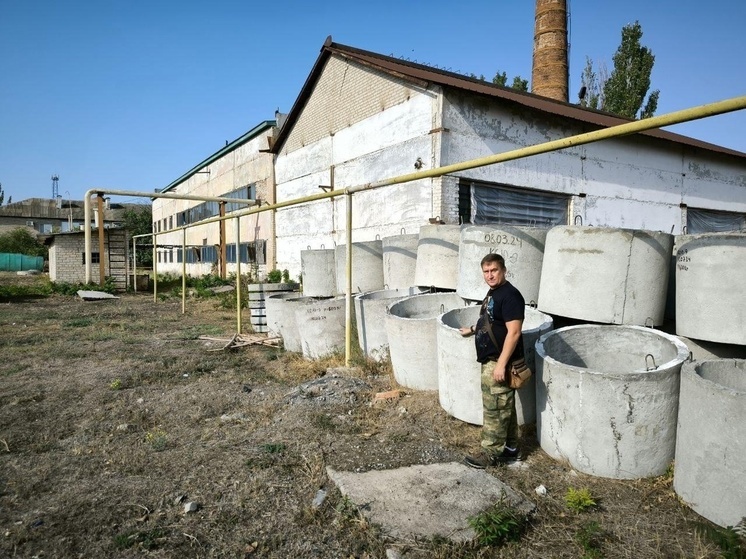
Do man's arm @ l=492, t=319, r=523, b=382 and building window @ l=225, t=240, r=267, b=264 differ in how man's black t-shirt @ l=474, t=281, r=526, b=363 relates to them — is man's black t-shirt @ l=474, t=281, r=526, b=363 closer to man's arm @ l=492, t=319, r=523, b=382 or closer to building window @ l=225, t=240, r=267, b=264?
man's arm @ l=492, t=319, r=523, b=382

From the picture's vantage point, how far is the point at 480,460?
314 centimetres

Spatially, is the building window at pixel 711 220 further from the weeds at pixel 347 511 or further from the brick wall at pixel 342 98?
the weeds at pixel 347 511

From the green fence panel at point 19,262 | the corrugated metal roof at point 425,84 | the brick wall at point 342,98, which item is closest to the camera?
the corrugated metal roof at point 425,84

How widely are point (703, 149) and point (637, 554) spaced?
1502 centimetres

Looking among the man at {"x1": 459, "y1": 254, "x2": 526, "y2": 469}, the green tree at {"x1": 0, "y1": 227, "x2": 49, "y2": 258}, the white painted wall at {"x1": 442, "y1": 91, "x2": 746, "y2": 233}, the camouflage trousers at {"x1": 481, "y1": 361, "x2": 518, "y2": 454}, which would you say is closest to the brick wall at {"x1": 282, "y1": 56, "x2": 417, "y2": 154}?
the white painted wall at {"x1": 442, "y1": 91, "x2": 746, "y2": 233}

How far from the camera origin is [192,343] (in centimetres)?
807

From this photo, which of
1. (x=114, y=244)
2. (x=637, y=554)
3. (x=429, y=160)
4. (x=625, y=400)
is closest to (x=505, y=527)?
(x=637, y=554)

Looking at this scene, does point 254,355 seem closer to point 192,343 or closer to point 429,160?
point 192,343

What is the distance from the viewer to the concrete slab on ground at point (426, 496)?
245 cm

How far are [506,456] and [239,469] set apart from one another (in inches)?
73.5

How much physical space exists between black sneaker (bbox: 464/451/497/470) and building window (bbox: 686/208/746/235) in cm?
1394

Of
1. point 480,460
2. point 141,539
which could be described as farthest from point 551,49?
point 141,539

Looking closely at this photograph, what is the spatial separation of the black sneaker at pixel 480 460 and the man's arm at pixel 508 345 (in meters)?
0.56

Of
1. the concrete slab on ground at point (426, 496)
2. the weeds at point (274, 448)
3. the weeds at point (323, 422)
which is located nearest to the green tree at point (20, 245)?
the weeds at point (323, 422)
